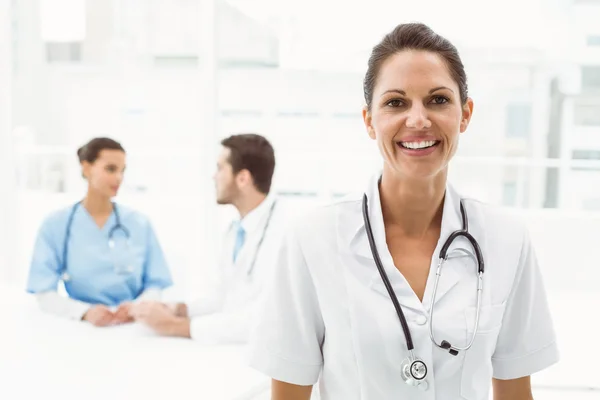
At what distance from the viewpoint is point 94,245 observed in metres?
2.05

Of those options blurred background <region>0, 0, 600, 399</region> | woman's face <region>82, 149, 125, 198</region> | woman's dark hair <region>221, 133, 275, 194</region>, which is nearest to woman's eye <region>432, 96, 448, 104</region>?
woman's dark hair <region>221, 133, 275, 194</region>

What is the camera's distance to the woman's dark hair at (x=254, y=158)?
6.23 ft

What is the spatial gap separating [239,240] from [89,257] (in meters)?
0.58

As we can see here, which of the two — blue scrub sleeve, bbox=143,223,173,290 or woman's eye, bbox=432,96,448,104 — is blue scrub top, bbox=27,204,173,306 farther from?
woman's eye, bbox=432,96,448,104

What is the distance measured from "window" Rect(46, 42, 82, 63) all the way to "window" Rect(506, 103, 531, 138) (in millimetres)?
4012

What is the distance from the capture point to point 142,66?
5480 mm

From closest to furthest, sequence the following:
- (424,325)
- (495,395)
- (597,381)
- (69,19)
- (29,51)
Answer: (424,325), (495,395), (597,381), (69,19), (29,51)

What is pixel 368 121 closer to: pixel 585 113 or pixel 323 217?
pixel 323 217

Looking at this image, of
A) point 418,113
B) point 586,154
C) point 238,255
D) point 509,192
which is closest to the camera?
point 418,113

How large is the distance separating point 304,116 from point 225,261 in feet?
13.3

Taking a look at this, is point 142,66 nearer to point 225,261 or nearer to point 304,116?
point 304,116

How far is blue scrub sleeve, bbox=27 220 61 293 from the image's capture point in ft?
6.63

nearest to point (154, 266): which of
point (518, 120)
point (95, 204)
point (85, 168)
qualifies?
point (95, 204)

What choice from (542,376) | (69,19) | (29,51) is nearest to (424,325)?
(542,376)
